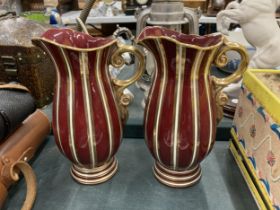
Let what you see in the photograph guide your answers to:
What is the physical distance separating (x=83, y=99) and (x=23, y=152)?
0.17m

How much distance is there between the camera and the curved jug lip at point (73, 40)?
328 millimetres

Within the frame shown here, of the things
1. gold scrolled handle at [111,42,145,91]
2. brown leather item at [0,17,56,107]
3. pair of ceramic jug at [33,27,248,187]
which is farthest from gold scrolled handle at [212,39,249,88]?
brown leather item at [0,17,56,107]

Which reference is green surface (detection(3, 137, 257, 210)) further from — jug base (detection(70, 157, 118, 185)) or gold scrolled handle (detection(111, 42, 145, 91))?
gold scrolled handle (detection(111, 42, 145, 91))

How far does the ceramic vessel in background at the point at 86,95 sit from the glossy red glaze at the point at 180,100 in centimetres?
4

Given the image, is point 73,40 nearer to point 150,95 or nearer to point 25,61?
point 150,95

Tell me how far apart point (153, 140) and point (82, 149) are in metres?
0.10

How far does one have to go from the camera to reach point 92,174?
0.44m

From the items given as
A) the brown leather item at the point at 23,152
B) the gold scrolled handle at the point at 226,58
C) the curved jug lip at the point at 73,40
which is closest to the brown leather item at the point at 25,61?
the brown leather item at the point at 23,152

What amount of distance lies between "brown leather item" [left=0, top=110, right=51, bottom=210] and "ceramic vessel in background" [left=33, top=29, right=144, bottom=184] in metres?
0.08

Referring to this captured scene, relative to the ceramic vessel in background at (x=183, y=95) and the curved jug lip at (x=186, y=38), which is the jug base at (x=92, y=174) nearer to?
the ceramic vessel in background at (x=183, y=95)

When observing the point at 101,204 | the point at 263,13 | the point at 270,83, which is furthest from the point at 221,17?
the point at 101,204

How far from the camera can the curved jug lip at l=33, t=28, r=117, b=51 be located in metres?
0.33

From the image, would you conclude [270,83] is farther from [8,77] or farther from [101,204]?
[8,77]

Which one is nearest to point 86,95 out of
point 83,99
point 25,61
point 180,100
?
point 83,99
